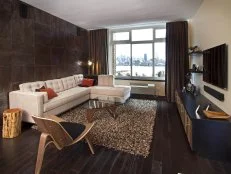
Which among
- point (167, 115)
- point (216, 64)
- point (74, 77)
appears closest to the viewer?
point (216, 64)

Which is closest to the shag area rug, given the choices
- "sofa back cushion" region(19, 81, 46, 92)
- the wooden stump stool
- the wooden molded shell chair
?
the wooden molded shell chair

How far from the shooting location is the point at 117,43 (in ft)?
21.3

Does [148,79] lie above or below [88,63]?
below

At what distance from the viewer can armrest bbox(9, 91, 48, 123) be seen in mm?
3163

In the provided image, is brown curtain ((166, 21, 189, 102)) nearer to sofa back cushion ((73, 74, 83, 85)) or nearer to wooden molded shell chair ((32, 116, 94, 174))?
sofa back cushion ((73, 74, 83, 85))

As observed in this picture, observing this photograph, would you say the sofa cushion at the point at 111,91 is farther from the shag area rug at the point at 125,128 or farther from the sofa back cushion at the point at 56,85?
the sofa back cushion at the point at 56,85

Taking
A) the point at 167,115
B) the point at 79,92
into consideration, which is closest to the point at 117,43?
the point at 79,92

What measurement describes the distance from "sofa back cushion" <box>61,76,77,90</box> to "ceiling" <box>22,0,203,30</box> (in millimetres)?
1909

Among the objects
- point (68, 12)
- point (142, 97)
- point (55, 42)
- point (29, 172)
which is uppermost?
point (68, 12)

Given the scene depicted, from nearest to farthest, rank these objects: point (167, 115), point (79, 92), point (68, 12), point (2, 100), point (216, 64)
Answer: point (216, 64)
point (2, 100)
point (167, 115)
point (68, 12)
point (79, 92)

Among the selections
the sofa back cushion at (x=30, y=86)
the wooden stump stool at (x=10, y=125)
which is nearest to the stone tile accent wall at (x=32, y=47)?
the sofa back cushion at (x=30, y=86)

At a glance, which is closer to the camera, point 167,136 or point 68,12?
point 167,136

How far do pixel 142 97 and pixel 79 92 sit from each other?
8.16 feet

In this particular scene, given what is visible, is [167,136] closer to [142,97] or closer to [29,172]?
[29,172]
